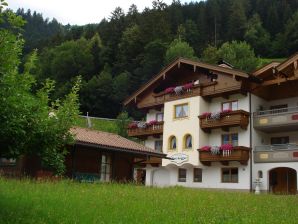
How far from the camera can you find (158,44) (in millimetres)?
84375

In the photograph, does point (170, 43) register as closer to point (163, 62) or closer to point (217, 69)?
point (163, 62)

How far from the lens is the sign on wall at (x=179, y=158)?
1487 inches

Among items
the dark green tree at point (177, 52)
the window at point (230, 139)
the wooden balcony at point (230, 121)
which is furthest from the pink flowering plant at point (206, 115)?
the dark green tree at point (177, 52)

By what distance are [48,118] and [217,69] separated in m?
26.2

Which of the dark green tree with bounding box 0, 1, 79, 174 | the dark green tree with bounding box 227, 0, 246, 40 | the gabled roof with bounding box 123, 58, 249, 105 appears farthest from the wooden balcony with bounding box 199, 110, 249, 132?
the dark green tree with bounding box 227, 0, 246, 40

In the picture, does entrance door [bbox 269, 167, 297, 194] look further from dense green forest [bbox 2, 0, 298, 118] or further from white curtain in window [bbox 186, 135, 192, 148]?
dense green forest [bbox 2, 0, 298, 118]

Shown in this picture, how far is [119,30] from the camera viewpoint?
98.9 metres

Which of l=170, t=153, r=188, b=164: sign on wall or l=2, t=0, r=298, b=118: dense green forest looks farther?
l=2, t=0, r=298, b=118: dense green forest

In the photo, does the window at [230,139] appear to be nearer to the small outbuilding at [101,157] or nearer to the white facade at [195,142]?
the white facade at [195,142]

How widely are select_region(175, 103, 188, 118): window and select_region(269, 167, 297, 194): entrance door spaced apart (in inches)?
368

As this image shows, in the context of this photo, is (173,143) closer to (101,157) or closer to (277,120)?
(277,120)

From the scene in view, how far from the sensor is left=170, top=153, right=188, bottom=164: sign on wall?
37778mm

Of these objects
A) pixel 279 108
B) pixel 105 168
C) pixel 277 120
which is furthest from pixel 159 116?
pixel 105 168

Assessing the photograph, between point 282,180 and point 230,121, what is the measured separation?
6.59m
